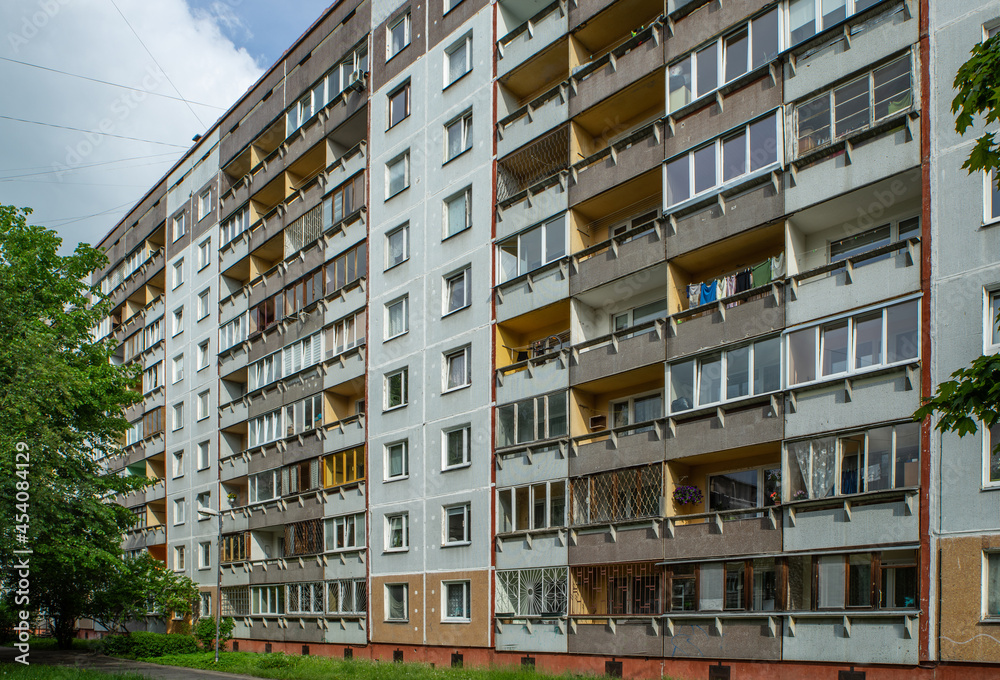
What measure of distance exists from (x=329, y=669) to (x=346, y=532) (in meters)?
6.47

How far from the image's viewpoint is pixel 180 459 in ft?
169

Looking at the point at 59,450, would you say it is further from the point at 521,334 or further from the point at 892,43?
the point at 892,43

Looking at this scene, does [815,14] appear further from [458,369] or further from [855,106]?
[458,369]

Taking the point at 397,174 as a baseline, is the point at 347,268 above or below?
below

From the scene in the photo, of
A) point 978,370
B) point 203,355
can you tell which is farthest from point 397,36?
point 978,370

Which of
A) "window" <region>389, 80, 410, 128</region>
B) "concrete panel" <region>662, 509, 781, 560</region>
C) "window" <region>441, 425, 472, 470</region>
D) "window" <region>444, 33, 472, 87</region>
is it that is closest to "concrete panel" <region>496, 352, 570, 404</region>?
"window" <region>441, 425, 472, 470</region>

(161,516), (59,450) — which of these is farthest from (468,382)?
(161,516)

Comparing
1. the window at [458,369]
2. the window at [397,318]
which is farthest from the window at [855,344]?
the window at [397,318]

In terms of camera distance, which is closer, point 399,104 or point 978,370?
point 978,370

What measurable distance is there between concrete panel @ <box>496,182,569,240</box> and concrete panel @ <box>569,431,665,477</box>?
7007 millimetres

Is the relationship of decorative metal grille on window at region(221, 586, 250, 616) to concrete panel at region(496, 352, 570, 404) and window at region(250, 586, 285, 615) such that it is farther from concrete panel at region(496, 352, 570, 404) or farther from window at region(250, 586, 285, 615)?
concrete panel at region(496, 352, 570, 404)

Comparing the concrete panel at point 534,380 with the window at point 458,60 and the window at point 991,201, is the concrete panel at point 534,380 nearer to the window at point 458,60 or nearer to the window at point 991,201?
the window at point 458,60

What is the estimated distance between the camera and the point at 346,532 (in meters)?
34.5

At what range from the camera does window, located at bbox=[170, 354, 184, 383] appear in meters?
52.3
